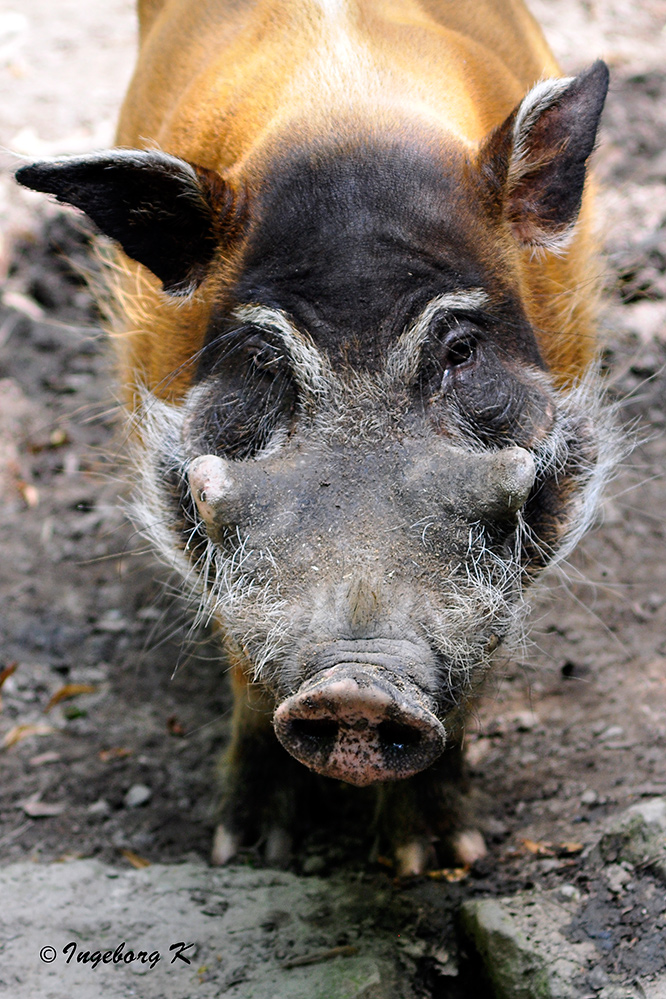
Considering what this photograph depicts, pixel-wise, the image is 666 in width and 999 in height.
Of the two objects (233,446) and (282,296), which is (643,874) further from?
(282,296)

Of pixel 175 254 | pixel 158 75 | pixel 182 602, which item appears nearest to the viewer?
pixel 175 254

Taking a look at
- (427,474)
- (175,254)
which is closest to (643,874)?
(427,474)

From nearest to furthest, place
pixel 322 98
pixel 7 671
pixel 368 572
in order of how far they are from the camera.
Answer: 1. pixel 368 572
2. pixel 322 98
3. pixel 7 671

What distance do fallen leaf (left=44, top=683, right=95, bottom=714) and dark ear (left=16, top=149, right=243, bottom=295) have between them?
5.42 ft

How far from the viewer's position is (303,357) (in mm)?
2477

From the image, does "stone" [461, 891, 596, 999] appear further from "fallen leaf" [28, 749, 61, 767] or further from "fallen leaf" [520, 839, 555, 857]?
"fallen leaf" [28, 749, 61, 767]

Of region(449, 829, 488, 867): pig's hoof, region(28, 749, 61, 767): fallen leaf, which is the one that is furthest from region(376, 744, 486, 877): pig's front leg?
region(28, 749, 61, 767): fallen leaf

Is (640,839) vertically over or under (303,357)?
under

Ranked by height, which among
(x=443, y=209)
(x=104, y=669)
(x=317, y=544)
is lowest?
(x=104, y=669)

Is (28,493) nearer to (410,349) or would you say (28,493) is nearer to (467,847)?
(467,847)

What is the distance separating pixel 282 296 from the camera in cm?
254

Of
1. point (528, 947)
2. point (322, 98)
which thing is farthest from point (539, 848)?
point (322, 98)

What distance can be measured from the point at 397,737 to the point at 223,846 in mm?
1418

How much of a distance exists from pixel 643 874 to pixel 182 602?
231 cm
